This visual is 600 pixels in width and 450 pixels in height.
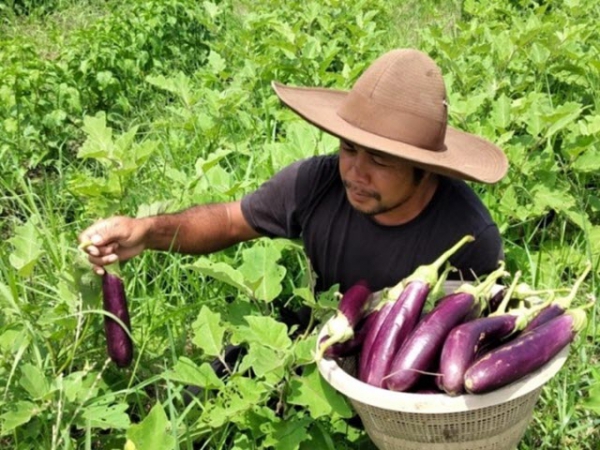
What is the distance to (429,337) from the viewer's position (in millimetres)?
2264

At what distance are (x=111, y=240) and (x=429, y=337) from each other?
0.93m

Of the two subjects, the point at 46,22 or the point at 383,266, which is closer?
the point at 383,266

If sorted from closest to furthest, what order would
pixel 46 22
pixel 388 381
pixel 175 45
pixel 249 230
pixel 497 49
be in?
pixel 388 381 < pixel 249 230 < pixel 497 49 < pixel 175 45 < pixel 46 22

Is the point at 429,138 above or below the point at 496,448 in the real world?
above

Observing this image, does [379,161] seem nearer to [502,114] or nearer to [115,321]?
[115,321]

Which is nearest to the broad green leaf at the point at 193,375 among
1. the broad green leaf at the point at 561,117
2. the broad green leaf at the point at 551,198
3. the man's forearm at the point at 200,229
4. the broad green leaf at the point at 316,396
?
the broad green leaf at the point at 316,396

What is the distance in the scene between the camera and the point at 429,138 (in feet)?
8.34

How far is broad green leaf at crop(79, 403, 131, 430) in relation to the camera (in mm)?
2420

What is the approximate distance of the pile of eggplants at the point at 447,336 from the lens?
2178 mm

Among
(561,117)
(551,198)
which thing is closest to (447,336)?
(551,198)

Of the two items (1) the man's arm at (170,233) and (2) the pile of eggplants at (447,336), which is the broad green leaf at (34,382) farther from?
(2) the pile of eggplants at (447,336)

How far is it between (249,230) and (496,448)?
1.15 metres

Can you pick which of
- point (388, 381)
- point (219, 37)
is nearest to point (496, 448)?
point (388, 381)

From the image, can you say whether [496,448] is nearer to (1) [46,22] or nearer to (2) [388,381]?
(2) [388,381]
